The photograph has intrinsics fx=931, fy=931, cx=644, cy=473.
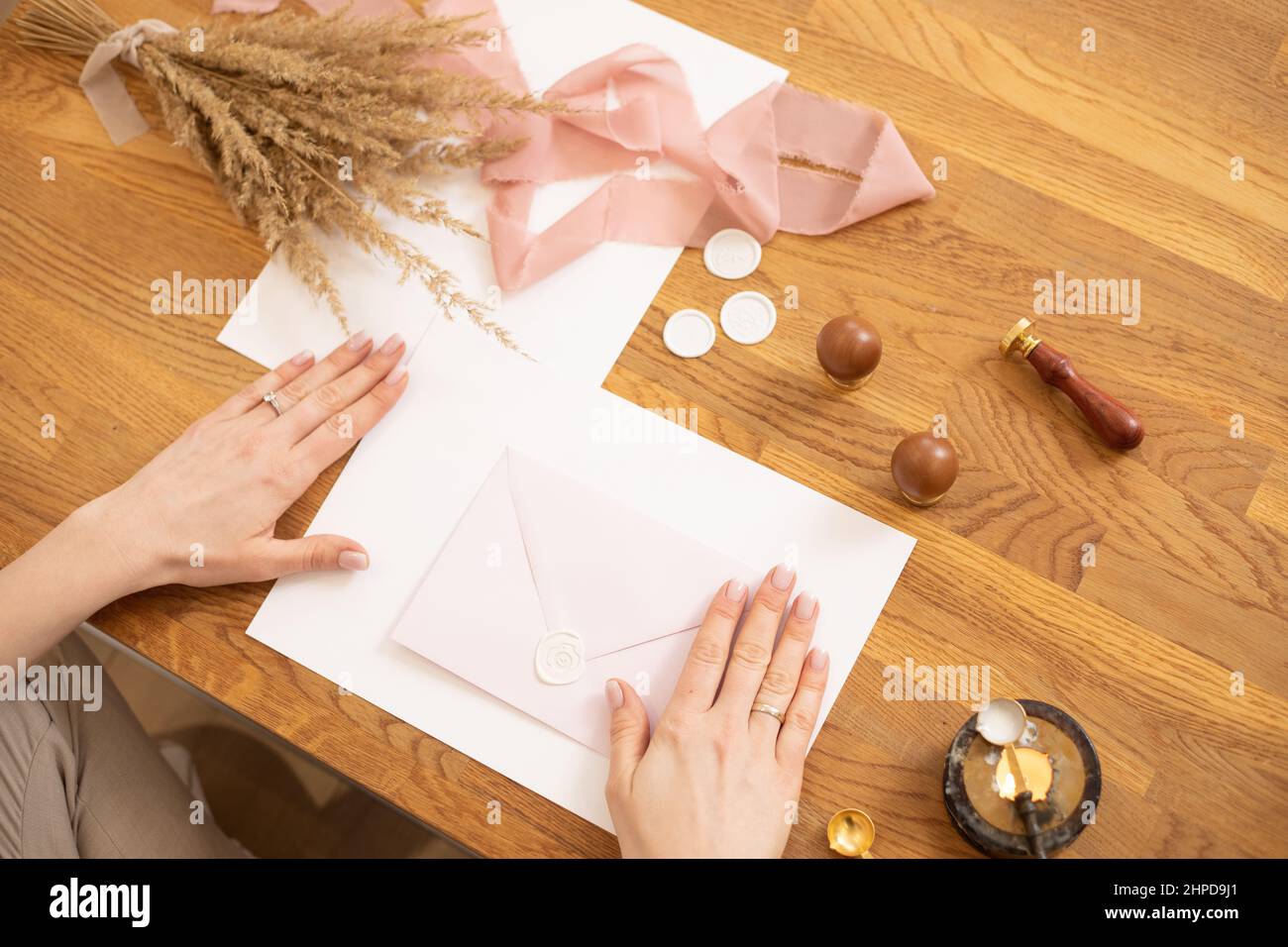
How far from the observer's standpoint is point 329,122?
1.11 meters

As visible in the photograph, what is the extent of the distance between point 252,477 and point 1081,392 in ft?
3.11

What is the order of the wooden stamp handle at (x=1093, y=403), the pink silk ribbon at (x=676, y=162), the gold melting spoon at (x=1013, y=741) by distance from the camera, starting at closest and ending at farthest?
the gold melting spoon at (x=1013, y=741) → the wooden stamp handle at (x=1093, y=403) → the pink silk ribbon at (x=676, y=162)

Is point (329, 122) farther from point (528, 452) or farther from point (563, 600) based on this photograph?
point (563, 600)

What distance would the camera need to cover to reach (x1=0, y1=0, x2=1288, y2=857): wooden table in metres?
1.00

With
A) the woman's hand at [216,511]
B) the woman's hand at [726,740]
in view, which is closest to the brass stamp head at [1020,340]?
the woman's hand at [726,740]

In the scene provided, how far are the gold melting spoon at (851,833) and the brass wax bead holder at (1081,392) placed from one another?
1.63 ft

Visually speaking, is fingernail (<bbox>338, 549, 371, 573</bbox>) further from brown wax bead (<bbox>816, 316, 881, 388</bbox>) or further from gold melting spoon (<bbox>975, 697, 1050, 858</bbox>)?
gold melting spoon (<bbox>975, 697, 1050, 858</bbox>)

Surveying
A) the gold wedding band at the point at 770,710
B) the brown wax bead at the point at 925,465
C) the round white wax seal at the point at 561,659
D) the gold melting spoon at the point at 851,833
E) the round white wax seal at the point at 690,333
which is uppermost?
the round white wax seal at the point at 690,333

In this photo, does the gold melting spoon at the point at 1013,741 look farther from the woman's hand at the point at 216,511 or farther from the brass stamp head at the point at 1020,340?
the woman's hand at the point at 216,511

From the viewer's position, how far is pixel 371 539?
1103 mm

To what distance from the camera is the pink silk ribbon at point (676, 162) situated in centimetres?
113

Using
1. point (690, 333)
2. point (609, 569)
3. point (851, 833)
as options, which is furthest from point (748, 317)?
point (851, 833)

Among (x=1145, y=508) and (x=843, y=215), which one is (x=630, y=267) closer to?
(x=843, y=215)
